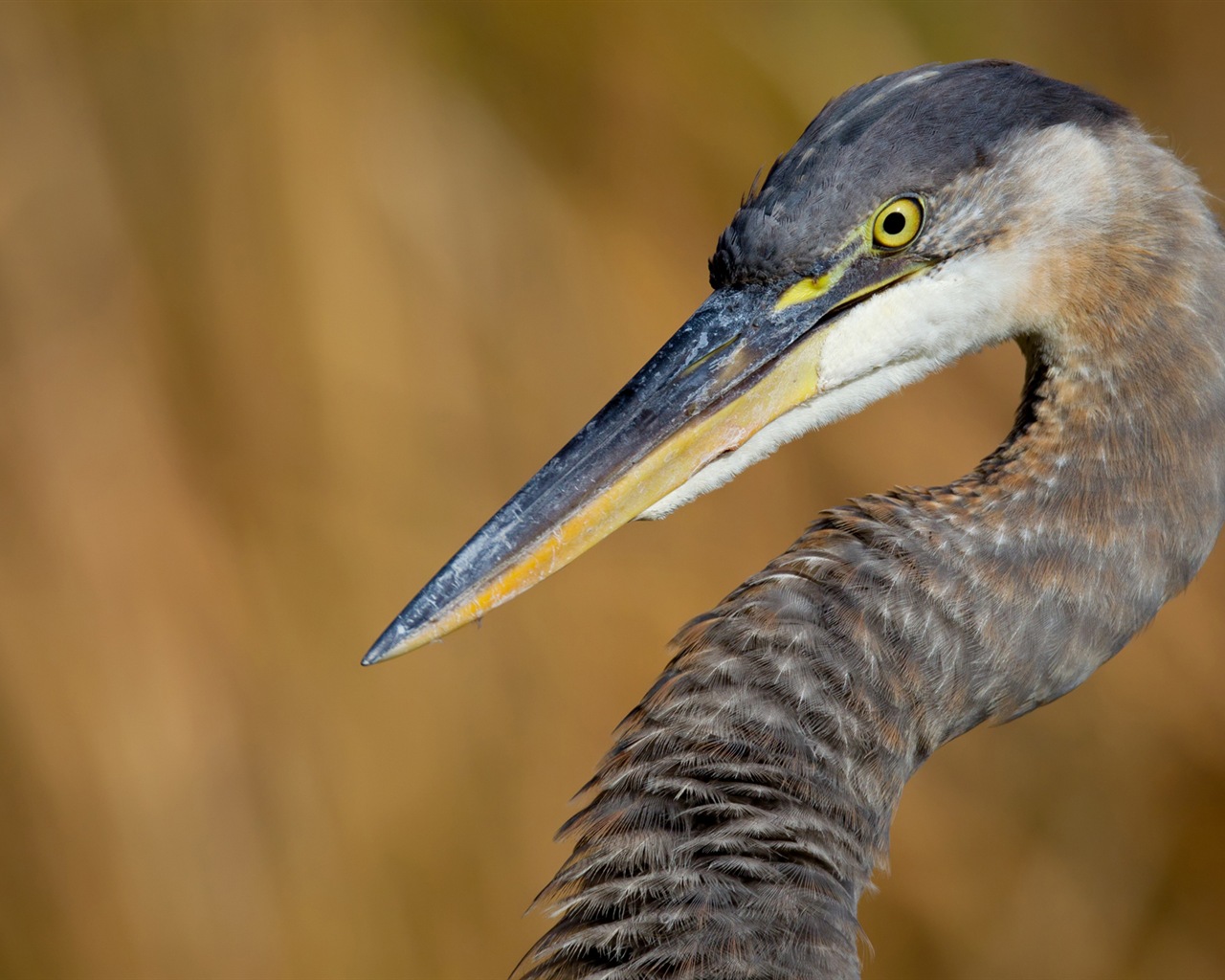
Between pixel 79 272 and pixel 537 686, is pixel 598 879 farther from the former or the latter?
pixel 79 272

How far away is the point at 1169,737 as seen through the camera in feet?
11.2

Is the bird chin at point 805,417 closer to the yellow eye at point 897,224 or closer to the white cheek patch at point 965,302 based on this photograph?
the white cheek patch at point 965,302

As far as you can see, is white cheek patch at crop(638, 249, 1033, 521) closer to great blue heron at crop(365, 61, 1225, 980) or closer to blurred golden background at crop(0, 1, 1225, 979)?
great blue heron at crop(365, 61, 1225, 980)

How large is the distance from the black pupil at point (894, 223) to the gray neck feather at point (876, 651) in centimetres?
21

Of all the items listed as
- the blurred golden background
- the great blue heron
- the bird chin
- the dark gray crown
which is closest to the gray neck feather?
the great blue heron

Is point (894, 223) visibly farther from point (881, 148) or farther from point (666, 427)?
point (666, 427)

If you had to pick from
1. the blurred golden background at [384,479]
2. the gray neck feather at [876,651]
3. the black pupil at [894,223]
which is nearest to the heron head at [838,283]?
the black pupil at [894,223]

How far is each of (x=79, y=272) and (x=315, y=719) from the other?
1.24 metres

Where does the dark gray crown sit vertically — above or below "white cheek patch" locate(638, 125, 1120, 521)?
above

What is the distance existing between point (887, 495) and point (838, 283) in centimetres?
24

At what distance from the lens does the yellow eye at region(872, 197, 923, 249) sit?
1305mm

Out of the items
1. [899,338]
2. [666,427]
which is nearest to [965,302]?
[899,338]

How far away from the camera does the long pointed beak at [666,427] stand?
4.26ft

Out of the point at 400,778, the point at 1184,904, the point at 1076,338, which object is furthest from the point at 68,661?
the point at 1184,904
